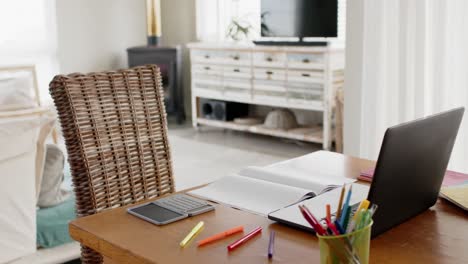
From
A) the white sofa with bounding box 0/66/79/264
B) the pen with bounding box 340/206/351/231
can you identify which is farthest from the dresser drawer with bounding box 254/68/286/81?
the pen with bounding box 340/206/351/231

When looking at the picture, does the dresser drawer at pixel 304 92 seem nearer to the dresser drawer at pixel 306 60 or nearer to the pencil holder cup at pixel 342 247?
the dresser drawer at pixel 306 60

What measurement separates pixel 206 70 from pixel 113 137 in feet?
14.8

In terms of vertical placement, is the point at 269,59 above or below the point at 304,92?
above

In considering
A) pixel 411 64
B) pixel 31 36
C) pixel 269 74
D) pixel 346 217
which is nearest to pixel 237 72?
pixel 269 74

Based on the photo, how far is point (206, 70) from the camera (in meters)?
6.21

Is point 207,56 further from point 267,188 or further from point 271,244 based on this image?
point 271,244

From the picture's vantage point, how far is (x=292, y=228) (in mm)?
1273

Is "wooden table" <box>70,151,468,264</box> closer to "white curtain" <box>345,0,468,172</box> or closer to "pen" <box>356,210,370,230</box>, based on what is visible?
"pen" <box>356,210,370,230</box>

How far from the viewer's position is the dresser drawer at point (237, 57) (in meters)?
5.73

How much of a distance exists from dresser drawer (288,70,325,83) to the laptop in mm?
3757

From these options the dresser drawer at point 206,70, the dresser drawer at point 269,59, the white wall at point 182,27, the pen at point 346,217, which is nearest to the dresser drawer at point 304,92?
the dresser drawer at point 269,59

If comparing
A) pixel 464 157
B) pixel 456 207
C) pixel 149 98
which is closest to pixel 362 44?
pixel 464 157

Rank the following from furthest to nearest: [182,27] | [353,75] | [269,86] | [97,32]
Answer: [182,27] → [97,32] → [269,86] → [353,75]

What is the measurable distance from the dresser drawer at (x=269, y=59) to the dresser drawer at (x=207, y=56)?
490mm
